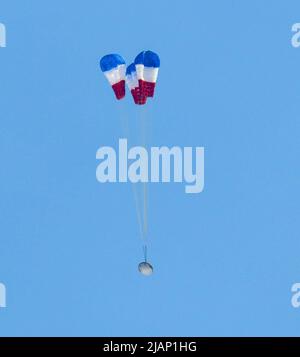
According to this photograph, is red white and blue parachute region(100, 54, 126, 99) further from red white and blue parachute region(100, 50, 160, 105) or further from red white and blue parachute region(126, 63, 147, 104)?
red white and blue parachute region(126, 63, 147, 104)

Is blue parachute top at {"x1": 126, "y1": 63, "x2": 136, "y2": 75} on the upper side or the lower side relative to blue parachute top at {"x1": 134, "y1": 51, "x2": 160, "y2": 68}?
upper

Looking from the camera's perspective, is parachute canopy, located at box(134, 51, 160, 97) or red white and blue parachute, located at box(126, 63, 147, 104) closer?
parachute canopy, located at box(134, 51, 160, 97)

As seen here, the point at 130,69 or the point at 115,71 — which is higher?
the point at 130,69

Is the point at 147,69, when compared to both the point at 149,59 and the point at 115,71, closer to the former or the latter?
the point at 149,59

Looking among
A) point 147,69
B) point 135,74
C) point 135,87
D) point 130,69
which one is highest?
point 130,69

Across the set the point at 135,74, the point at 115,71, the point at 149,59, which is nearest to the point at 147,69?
the point at 149,59

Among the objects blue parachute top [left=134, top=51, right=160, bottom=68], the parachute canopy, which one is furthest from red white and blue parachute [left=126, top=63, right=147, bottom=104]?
→ blue parachute top [left=134, top=51, right=160, bottom=68]
